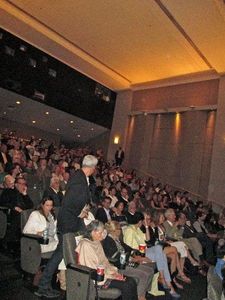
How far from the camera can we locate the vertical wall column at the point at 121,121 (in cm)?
1611

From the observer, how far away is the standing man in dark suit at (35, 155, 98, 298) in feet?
11.2

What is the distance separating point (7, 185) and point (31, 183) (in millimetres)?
1678

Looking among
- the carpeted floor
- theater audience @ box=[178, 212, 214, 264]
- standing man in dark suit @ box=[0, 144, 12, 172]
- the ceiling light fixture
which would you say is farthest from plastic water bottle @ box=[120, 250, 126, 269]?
the ceiling light fixture

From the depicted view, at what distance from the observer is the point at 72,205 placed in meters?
3.48

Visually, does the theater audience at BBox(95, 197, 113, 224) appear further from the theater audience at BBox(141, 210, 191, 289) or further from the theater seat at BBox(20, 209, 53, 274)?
the theater seat at BBox(20, 209, 53, 274)

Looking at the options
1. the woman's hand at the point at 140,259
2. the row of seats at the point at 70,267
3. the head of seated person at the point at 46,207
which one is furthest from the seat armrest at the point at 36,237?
the woman's hand at the point at 140,259

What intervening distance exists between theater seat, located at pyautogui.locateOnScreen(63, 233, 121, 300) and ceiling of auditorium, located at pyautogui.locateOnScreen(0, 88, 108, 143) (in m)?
10.5

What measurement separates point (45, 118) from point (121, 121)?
3.68 meters

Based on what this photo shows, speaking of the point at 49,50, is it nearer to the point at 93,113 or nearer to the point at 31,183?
the point at 93,113

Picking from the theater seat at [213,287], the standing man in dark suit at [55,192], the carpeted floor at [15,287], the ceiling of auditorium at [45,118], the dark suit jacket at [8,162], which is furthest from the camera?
the ceiling of auditorium at [45,118]

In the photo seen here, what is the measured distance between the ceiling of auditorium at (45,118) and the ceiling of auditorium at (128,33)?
2283 mm

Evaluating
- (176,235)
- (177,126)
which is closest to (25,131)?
(177,126)

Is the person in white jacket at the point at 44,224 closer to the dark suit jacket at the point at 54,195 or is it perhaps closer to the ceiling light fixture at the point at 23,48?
the dark suit jacket at the point at 54,195

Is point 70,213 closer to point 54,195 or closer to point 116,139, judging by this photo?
point 54,195
